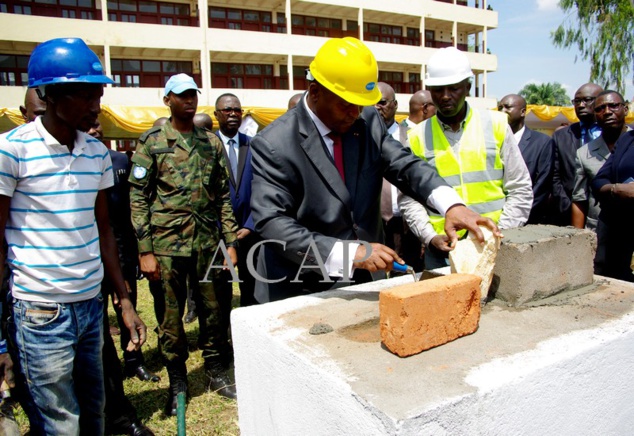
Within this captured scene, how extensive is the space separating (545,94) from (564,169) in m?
40.6

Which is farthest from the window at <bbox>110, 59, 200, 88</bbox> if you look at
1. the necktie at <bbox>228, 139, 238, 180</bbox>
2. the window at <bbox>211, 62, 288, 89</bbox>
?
the necktie at <bbox>228, 139, 238, 180</bbox>

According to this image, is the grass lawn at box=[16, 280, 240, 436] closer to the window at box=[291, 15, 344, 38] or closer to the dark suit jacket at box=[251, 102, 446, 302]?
the dark suit jacket at box=[251, 102, 446, 302]

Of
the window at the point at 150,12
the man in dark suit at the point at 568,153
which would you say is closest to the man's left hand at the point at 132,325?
the man in dark suit at the point at 568,153

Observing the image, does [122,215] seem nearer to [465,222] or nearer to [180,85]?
[180,85]

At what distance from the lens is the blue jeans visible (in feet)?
6.46

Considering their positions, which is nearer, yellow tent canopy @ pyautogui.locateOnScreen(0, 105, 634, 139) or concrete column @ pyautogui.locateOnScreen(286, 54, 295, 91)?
yellow tent canopy @ pyautogui.locateOnScreen(0, 105, 634, 139)

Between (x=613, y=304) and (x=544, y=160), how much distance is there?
2696mm

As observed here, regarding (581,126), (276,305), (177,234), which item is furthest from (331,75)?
(581,126)

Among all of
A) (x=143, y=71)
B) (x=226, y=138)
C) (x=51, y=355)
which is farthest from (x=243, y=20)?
(x=51, y=355)

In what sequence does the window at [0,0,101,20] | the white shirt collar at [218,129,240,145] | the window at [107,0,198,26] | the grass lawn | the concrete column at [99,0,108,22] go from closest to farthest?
the grass lawn → the white shirt collar at [218,129,240,145] → the window at [0,0,101,20] → the concrete column at [99,0,108,22] → the window at [107,0,198,26]

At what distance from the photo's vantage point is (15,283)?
1.97 metres

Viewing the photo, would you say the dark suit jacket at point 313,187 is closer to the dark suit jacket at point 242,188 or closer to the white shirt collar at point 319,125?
the white shirt collar at point 319,125

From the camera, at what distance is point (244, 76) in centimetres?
2447

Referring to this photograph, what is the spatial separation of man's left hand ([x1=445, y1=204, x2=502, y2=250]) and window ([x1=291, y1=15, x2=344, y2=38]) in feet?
86.9
